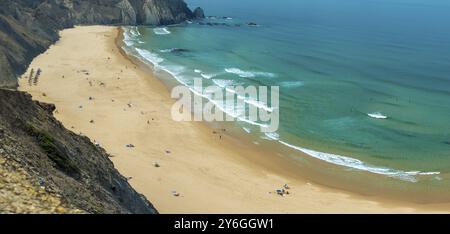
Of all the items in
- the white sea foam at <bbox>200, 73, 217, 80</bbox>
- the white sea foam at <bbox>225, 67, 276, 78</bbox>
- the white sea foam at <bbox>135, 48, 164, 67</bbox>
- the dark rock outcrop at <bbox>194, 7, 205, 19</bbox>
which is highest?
the dark rock outcrop at <bbox>194, 7, 205, 19</bbox>

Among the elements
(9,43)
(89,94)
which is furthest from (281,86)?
(9,43)

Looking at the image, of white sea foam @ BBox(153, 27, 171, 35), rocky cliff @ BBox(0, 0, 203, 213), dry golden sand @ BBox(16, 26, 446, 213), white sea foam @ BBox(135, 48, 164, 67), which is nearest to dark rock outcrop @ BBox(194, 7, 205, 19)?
white sea foam @ BBox(153, 27, 171, 35)

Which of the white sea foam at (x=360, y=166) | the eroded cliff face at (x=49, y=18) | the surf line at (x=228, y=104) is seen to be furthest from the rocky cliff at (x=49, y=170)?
the eroded cliff face at (x=49, y=18)

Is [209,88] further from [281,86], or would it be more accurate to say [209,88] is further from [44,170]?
[44,170]

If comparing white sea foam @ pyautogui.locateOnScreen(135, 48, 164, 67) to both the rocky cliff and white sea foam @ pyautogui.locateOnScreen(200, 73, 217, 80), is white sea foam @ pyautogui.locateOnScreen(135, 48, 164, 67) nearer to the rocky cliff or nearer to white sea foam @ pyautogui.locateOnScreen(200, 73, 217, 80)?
white sea foam @ pyautogui.locateOnScreen(200, 73, 217, 80)

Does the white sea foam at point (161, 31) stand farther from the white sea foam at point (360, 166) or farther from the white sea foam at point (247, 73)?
the white sea foam at point (360, 166)
